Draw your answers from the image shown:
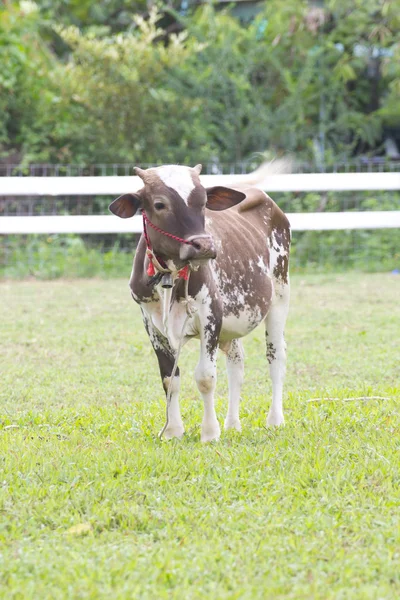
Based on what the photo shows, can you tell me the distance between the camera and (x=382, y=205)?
14.6 metres

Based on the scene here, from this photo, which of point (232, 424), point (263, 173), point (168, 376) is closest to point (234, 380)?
point (232, 424)

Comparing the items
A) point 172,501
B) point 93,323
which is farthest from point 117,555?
point 93,323

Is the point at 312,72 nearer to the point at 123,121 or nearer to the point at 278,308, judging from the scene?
the point at 123,121

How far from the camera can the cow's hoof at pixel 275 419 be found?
5.80m

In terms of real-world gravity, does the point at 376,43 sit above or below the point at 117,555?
above

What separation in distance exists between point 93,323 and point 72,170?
20.5 ft

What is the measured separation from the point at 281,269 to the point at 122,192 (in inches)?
283

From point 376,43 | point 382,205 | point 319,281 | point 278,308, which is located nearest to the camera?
point 278,308

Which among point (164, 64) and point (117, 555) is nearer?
point (117, 555)

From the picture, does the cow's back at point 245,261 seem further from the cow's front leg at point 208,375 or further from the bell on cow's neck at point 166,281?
the bell on cow's neck at point 166,281

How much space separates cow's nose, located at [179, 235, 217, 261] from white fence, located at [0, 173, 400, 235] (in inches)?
315

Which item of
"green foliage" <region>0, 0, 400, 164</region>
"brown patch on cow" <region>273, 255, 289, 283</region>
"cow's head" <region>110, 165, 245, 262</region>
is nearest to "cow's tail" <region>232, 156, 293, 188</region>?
"brown patch on cow" <region>273, 255, 289, 283</region>

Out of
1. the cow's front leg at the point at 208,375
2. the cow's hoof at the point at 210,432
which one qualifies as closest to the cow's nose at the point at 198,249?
the cow's front leg at the point at 208,375

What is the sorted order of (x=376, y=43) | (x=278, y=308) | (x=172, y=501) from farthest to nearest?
(x=376, y=43) → (x=278, y=308) → (x=172, y=501)
